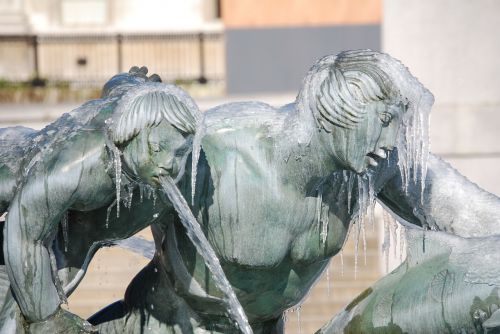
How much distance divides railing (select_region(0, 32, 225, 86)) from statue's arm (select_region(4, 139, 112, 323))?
46.8ft

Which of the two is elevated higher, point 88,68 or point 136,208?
point 136,208

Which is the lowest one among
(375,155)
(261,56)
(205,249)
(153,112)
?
(261,56)

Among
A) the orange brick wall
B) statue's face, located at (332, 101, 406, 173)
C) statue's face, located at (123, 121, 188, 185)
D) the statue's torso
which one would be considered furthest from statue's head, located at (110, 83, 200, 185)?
the orange brick wall

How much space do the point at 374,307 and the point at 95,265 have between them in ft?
19.4

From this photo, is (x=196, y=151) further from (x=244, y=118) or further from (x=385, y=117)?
(x=385, y=117)

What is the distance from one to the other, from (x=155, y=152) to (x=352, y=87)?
0.44m

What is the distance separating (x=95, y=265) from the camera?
9445 mm

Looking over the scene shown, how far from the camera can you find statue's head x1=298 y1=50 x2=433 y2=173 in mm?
3381

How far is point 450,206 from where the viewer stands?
383cm

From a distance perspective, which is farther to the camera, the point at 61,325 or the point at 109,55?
the point at 109,55

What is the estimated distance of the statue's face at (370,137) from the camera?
11.1 ft

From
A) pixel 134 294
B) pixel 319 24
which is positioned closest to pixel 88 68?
pixel 319 24

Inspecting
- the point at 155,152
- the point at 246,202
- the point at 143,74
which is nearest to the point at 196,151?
the point at 155,152

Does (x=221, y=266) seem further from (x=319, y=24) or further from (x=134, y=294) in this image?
(x=319, y=24)
